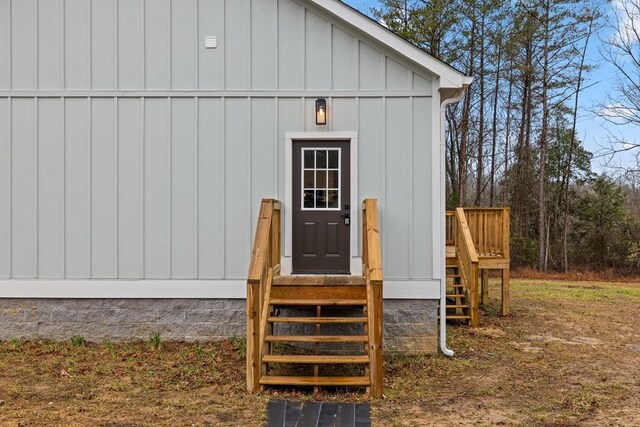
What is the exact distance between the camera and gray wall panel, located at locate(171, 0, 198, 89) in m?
6.64

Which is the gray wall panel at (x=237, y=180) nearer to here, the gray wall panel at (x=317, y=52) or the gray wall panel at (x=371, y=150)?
the gray wall panel at (x=317, y=52)

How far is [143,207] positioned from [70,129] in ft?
4.72

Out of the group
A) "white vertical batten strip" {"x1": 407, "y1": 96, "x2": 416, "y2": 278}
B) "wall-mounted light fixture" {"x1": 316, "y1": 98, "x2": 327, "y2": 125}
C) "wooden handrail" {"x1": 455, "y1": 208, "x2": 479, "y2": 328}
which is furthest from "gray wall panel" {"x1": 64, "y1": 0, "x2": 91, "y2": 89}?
"wooden handrail" {"x1": 455, "y1": 208, "x2": 479, "y2": 328}

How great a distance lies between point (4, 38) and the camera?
665 centimetres

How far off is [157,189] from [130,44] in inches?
77.7

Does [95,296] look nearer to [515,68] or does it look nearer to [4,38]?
[4,38]

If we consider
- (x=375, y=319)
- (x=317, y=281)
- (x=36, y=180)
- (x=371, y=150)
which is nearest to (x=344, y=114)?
(x=371, y=150)

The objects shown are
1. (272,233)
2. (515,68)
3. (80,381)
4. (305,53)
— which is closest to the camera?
(80,381)

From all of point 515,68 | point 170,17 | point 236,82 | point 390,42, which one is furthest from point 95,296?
point 515,68

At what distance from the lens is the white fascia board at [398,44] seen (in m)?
6.32

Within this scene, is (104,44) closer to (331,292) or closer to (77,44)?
(77,44)

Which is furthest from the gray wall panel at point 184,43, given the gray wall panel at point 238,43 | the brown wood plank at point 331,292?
the brown wood plank at point 331,292

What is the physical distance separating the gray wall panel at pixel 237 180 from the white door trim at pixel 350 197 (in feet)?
1.63

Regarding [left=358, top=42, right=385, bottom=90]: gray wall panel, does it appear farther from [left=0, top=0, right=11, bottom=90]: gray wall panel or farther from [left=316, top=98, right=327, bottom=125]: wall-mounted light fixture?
[left=0, top=0, right=11, bottom=90]: gray wall panel
